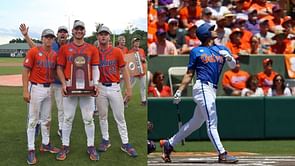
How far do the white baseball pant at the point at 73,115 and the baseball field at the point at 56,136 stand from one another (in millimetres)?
50

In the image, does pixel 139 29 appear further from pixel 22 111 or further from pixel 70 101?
pixel 22 111

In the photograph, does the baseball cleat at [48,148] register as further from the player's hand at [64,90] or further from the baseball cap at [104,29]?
the baseball cap at [104,29]

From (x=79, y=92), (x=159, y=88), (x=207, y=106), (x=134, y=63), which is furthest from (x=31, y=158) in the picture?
(x=159, y=88)

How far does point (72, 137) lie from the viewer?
3.40 metres

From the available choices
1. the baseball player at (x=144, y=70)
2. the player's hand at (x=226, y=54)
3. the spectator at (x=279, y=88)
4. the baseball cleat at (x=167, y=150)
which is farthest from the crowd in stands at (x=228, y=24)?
the baseball player at (x=144, y=70)

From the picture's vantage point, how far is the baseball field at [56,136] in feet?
10.9

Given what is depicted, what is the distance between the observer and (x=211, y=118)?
3938 mm

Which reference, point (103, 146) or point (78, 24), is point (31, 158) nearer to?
point (103, 146)

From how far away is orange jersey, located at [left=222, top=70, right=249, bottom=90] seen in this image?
6.00 metres

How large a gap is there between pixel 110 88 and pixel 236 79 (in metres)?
3.10

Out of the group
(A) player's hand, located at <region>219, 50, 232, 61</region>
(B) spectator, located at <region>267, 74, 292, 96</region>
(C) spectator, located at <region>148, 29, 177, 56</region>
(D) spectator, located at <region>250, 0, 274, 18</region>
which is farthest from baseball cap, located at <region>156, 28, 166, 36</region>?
(A) player's hand, located at <region>219, 50, 232, 61</region>

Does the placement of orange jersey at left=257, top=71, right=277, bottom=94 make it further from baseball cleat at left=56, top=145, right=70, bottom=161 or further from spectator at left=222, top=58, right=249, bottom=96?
Result: baseball cleat at left=56, top=145, right=70, bottom=161

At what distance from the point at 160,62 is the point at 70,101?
111 inches

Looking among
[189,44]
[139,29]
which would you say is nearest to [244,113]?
[189,44]
